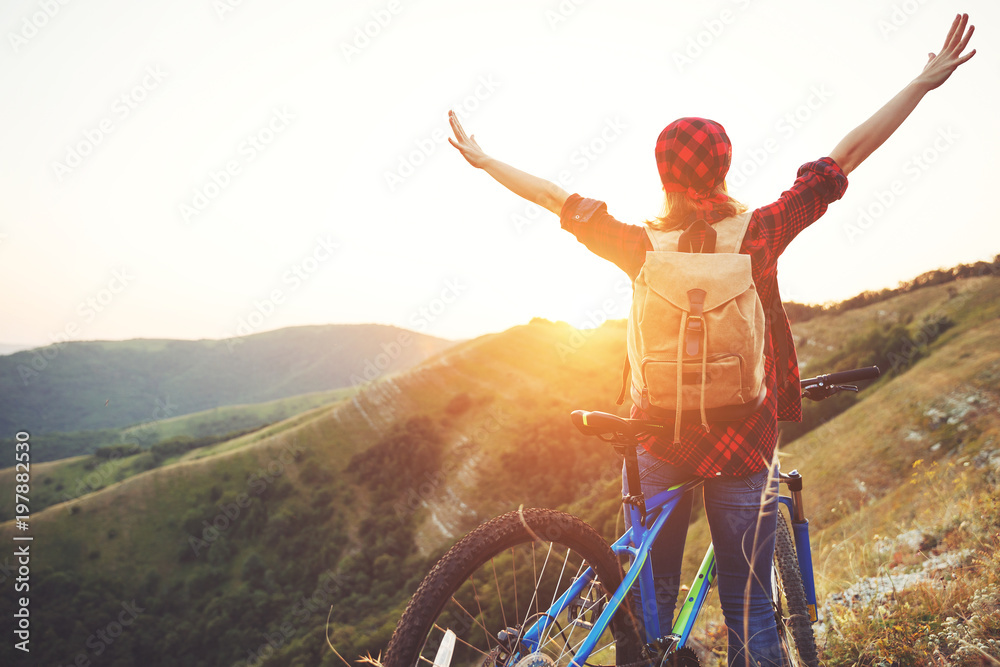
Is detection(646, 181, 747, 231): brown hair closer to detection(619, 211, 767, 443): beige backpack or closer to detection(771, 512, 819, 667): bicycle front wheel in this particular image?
detection(619, 211, 767, 443): beige backpack

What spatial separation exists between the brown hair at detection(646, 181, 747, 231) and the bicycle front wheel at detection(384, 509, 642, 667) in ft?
3.54

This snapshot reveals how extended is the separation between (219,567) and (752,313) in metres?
70.8

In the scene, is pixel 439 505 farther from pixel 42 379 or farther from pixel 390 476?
pixel 42 379

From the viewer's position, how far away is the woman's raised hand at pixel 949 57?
69.1 inches

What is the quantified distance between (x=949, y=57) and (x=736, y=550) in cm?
200

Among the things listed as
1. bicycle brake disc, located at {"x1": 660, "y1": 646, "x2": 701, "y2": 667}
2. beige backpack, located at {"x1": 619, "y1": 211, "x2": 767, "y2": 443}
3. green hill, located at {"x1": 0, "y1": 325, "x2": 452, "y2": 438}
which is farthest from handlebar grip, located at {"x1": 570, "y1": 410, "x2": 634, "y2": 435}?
green hill, located at {"x1": 0, "y1": 325, "x2": 452, "y2": 438}

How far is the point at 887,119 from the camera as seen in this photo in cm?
172

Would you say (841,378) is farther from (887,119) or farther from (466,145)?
(466,145)

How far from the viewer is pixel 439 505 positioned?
57062mm

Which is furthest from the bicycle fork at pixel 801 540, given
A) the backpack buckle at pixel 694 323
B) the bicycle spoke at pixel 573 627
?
the backpack buckle at pixel 694 323

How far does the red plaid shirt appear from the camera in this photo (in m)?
1.64

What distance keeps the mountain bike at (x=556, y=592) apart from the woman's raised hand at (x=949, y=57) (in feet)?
5.28

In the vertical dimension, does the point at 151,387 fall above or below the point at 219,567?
above

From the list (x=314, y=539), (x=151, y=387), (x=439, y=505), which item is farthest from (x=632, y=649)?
(x=151, y=387)
